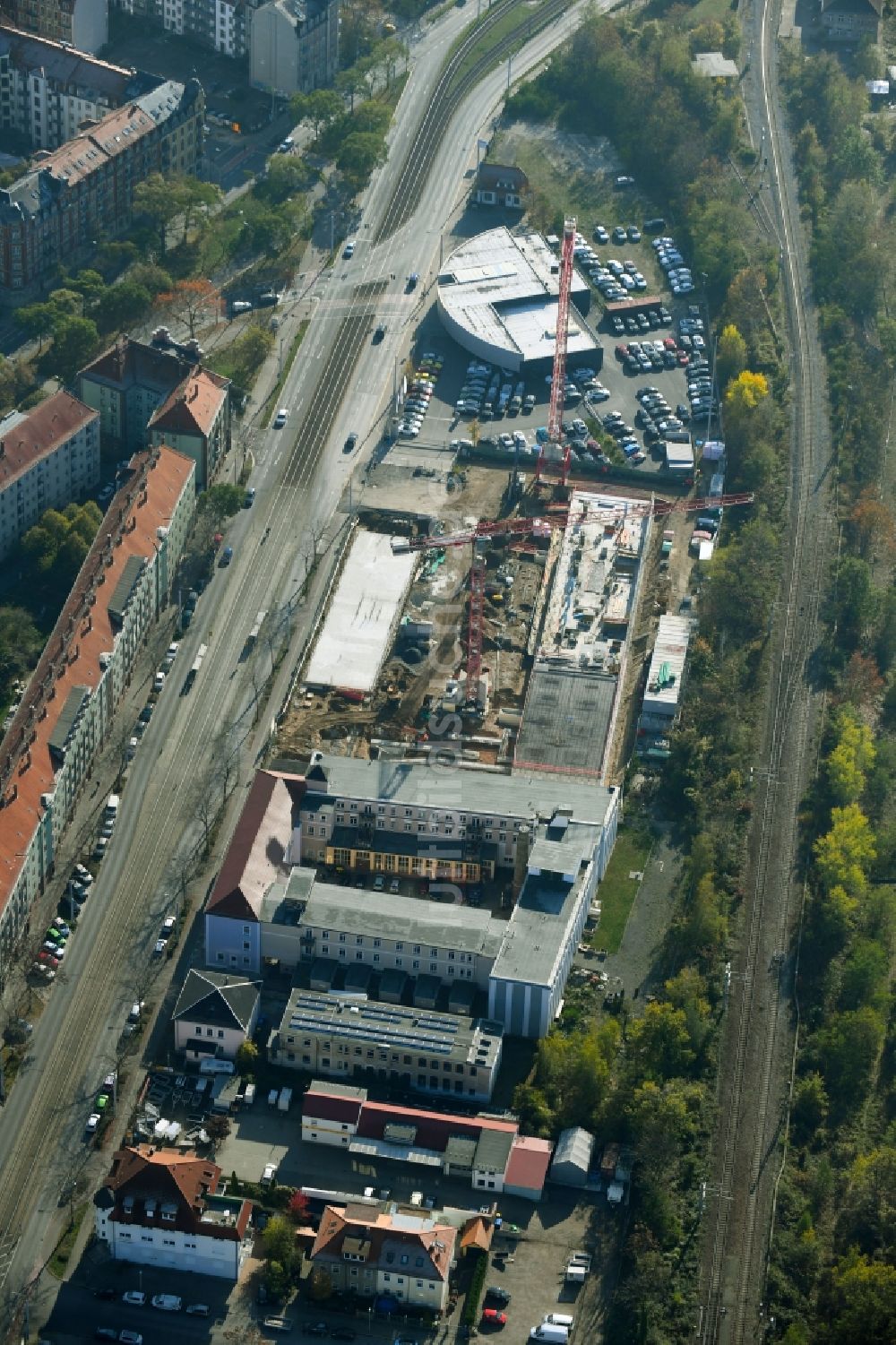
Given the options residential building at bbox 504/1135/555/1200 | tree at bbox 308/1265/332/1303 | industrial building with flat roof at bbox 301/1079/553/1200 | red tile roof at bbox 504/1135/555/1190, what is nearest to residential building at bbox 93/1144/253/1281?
tree at bbox 308/1265/332/1303

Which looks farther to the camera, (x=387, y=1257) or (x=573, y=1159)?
(x=573, y=1159)

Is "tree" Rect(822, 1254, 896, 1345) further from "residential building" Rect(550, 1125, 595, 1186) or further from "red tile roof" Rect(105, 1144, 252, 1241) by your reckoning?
"red tile roof" Rect(105, 1144, 252, 1241)

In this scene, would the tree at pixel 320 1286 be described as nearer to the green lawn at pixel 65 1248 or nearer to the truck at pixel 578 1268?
the truck at pixel 578 1268

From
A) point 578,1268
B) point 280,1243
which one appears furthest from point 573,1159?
point 280,1243

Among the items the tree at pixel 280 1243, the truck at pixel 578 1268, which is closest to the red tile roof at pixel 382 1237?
the tree at pixel 280 1243

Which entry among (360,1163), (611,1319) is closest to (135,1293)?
(360,1163)

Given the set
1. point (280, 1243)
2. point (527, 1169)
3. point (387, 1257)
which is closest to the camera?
point (387, 1257)

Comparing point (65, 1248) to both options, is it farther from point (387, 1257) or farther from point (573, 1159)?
point (573, 1159)
